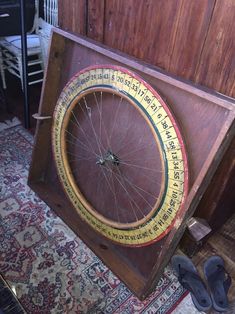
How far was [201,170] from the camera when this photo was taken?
1.07 m

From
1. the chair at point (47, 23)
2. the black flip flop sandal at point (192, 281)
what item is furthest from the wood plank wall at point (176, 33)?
the chair at point (47, 23)

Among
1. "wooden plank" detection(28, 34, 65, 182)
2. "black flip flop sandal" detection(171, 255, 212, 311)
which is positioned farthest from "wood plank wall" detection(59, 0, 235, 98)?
"black flip flop sandal" detection(171, 255, 212, 311)

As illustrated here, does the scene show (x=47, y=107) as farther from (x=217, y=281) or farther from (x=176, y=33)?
(x=217, y=281)

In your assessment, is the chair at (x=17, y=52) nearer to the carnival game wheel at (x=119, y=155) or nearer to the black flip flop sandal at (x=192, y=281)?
the carnival game wheel at (x=119, y=155)

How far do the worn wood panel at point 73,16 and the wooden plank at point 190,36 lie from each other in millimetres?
525

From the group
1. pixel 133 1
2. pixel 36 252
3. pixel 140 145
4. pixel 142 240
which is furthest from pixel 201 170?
pixel 36 252

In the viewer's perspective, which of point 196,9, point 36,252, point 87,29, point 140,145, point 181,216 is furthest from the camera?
point 36,252

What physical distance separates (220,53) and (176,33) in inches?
7.3

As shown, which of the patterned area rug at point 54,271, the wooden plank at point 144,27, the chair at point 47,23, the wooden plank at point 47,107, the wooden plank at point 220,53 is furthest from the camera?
the chair at point 47,23

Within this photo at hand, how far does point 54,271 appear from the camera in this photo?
155 centimetres

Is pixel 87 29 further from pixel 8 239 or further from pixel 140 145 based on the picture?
pixel 8 239

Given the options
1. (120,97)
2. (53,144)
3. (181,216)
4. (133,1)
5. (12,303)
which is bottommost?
(12,303)

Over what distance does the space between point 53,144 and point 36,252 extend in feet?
1.93

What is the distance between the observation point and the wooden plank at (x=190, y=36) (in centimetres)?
100
